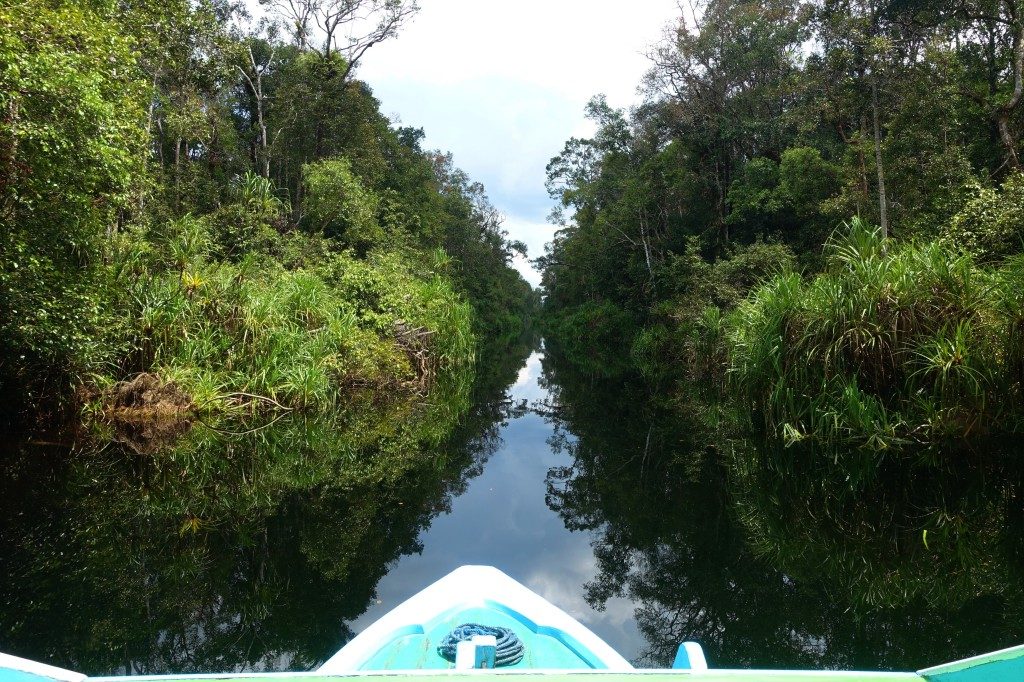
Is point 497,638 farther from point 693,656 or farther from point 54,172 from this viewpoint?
point 54,172

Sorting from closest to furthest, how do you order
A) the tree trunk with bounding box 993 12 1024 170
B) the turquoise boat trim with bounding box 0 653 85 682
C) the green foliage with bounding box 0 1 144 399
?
the turquoise boat trim with bounding box 0 653 85 682, the green foliage with bounding box 0 1 144 399, the tree trunk with bounding box 993 12 1024 170

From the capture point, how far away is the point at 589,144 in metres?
33.5

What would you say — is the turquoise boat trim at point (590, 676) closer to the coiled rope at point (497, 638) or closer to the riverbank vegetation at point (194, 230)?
the coiled rope at point (497, 638)

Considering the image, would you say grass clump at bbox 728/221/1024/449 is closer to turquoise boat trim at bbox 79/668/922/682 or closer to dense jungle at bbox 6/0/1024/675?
dense jungle at bbox 6/0/1024/675

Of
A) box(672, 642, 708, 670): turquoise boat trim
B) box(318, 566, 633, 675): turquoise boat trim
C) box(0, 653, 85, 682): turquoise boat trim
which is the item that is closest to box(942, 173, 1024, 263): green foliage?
box(318, 566, 633, 675): turquoise boat trim

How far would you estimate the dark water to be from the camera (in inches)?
156

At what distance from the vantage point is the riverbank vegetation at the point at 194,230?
285 inches

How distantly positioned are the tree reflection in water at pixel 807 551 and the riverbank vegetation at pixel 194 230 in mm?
5645

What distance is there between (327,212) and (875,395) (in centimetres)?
1570

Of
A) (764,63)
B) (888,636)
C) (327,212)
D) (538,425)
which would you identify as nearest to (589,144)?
(764,63)

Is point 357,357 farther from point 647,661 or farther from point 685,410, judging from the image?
point 647,661

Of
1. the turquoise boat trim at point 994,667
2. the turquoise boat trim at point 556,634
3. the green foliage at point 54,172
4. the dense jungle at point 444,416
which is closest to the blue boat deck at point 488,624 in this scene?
the turquoise boat trim at point 556,634

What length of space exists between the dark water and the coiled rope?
0.86 meters

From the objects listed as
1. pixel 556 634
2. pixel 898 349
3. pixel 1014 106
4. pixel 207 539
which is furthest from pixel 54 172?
pixel 1014 106
